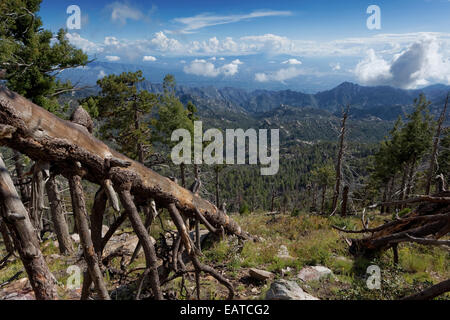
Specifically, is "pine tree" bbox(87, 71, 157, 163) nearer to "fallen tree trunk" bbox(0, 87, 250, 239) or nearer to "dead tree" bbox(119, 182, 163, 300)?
"fallen tree trunk" bbox(0, 87, 250, 239)

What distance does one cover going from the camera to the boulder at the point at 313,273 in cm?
558

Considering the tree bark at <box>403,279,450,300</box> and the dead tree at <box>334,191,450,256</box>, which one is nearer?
the tree bark at <box>403,279,450,300</box>

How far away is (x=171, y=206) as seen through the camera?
3.14 meters

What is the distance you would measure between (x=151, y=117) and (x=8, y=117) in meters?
21.4

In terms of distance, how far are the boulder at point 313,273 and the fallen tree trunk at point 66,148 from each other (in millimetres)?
4020

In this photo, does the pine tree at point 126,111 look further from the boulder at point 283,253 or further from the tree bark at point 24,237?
the tree bark at point 24,237

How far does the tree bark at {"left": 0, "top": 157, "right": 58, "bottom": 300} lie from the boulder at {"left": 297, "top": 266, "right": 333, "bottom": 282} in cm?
502

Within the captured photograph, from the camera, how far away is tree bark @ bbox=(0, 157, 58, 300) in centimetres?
181

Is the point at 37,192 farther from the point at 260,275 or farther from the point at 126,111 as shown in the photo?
the point at 126,111

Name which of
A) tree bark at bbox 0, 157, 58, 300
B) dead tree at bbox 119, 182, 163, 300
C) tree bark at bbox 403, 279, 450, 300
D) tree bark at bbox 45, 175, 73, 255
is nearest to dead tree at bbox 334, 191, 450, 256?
tree bark at bbox 403, 279, 450, 300

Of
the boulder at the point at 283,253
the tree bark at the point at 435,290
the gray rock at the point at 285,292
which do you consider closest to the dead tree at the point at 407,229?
the tree bark at the point at 435,290

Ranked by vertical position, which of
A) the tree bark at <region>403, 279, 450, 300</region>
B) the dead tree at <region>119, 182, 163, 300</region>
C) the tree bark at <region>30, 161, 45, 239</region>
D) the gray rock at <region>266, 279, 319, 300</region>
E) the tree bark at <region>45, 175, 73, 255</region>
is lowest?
the tree bark at <region>45, 175, 73, 255</region>
